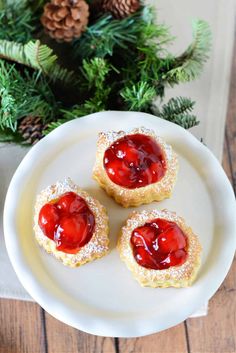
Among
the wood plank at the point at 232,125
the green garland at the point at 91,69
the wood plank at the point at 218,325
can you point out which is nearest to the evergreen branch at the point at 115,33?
the green garland at the point at 91,69

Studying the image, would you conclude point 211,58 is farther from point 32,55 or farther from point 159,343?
point 159,343

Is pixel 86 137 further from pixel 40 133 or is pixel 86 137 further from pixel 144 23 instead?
pixel 144 23

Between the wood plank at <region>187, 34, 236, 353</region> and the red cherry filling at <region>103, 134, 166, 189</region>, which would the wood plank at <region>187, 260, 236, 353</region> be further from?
the red cherry filling at <region>103, 134, 166, 189</region>

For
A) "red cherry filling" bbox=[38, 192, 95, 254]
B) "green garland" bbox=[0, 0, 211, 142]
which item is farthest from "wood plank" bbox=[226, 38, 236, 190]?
"red cherry filling" bbox=[38, 192, 95, 254]

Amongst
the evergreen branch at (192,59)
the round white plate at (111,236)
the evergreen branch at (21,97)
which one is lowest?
the round white plate at (111,236)

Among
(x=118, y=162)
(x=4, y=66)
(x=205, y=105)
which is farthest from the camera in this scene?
(x=205, y=105)

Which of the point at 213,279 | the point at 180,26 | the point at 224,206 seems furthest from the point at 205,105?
the point at 213,279

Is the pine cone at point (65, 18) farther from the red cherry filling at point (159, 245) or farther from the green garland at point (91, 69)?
the red cherry filling at point (159, 245)
